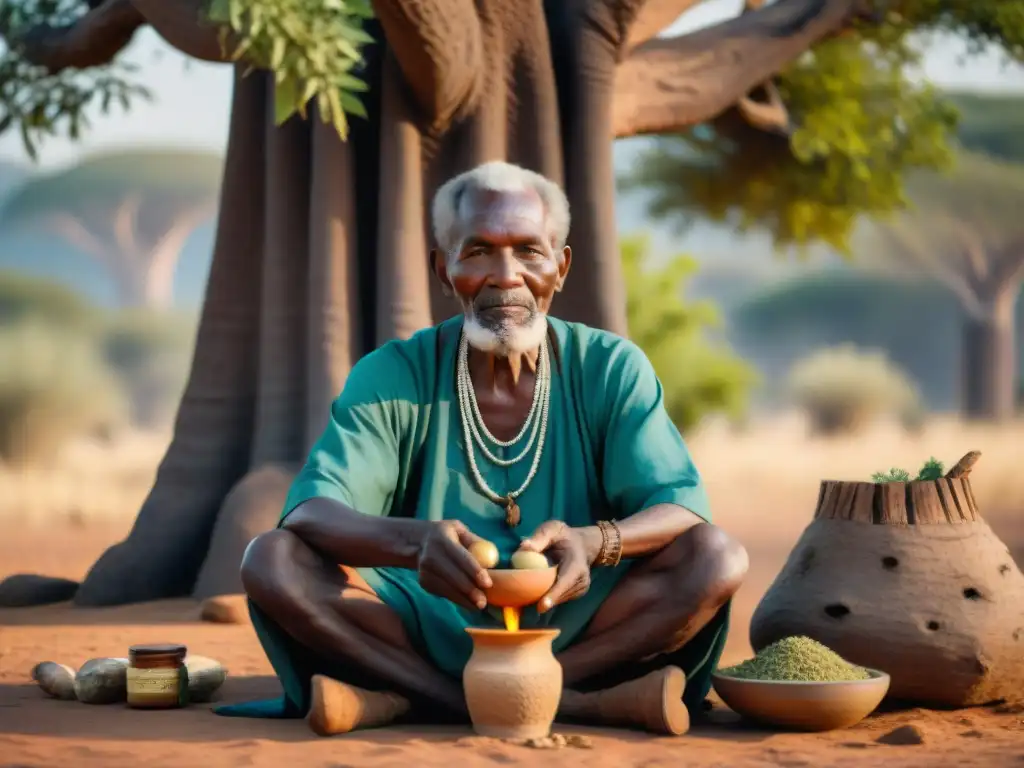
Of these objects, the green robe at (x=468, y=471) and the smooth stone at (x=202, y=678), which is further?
the smooth stone at (x=202, y=678)

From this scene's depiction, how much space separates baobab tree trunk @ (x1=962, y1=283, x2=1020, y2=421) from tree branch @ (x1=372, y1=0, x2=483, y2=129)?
20.9 meters

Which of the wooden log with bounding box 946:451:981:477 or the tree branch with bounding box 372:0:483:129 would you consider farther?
the tree branch with bounding box 372:0:483:129

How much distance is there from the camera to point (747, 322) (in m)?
49.2

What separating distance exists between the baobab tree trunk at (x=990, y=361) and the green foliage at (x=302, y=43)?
22133 millimetres

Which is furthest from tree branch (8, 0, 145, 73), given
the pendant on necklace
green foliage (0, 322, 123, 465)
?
green foliage (0, 322, 123, 465)

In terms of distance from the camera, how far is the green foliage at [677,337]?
2125 cm

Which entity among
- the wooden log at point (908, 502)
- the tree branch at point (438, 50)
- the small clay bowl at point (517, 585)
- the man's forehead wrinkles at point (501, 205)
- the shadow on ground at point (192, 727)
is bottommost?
the shadow on ground at point (192, 727)

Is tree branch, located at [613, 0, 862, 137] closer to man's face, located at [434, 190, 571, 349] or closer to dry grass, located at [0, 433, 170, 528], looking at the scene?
man's face, located at [434, 190, 571, 349]

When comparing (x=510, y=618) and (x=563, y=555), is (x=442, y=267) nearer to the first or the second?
(x=563, y=555)

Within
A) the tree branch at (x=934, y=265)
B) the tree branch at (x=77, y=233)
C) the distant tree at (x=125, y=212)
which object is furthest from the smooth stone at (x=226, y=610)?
the tree branch at (x=77, y=233)

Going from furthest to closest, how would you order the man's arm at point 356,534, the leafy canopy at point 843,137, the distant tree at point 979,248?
the distant tree at point 979,248, the leafy canopy at point 843,137, the man's arm at point 356,534

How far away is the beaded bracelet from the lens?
4.53m

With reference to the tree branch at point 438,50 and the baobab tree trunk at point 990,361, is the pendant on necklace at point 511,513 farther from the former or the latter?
the baobab tree trunk at point 990,361

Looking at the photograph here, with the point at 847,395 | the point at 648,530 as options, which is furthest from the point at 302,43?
the point at 847,395
